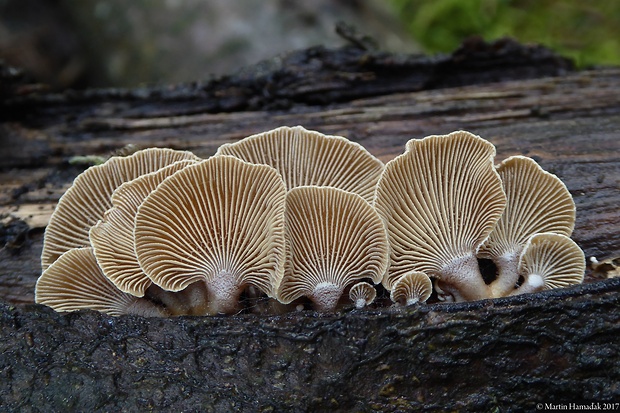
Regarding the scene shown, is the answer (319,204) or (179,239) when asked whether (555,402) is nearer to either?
(319,204)

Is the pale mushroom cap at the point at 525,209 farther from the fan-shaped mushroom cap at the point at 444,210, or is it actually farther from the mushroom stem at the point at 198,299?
the mushroom stem at the point at 198,299

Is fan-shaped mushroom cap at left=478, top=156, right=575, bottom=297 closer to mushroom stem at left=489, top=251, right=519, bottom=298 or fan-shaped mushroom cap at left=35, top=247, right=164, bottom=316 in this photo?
mushroom stem at left=489, top=251, right=519, bottom=298

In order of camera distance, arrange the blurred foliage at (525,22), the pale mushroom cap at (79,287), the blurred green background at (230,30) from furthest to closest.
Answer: the blurred foliage at (525,22), the blurred green background at (230,30), the pale mushroom cap at (79,287)

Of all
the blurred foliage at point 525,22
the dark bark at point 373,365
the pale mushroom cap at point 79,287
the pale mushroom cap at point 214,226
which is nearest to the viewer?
the dark bark at point 373,365

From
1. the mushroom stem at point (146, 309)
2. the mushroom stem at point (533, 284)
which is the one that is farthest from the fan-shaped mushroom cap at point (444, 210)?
the mushroom stem at point (146, 309)

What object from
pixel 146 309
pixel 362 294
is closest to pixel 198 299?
pixel 146 309

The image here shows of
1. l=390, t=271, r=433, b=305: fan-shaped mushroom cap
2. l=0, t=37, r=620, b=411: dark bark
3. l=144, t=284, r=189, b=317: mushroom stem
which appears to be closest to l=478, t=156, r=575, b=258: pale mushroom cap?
l=0, t=37, r=620, b=411: dark bark

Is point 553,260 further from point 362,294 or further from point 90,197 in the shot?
point 90,197
